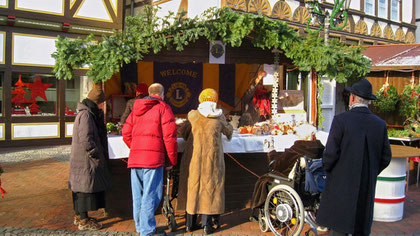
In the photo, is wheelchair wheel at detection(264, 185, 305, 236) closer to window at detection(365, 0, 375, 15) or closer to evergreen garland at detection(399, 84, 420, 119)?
evergreen garland at detection(399, 84, 420, 119)

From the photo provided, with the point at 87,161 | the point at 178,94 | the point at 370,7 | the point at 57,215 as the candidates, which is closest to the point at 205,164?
the point at 87,161

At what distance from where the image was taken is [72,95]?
518 inches

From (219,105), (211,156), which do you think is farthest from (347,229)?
(219,105)

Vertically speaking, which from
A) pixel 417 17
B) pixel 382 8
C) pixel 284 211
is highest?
pixel 417 17

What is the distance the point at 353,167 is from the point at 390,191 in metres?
2.48

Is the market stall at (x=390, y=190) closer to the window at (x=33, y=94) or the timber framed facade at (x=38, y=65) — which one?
the timber framed facade at (x=38, y=65)

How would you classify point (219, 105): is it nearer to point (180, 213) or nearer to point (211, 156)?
point (180, 213)

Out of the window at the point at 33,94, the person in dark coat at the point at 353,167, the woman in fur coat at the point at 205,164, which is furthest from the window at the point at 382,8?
the person in dark coat at the point at 353,167

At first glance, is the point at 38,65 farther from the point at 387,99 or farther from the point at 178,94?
the point at 387,99

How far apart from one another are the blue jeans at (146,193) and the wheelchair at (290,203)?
1.40 m

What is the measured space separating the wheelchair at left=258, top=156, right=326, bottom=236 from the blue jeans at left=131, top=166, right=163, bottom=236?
1402 millimetres

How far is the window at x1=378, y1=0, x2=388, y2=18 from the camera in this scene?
57.5 feet

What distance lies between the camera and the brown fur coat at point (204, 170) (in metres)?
4.95

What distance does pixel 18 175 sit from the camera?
27.8 ft
